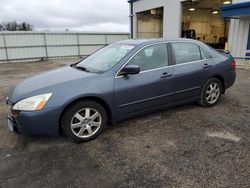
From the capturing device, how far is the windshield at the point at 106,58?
3.82 meters

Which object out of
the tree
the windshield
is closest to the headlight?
the windshield

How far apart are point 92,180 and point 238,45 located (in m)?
11.2

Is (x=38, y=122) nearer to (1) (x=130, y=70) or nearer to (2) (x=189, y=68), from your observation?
(1) (x=130, y=70)

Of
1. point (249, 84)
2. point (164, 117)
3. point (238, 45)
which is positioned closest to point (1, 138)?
point (164, 117)

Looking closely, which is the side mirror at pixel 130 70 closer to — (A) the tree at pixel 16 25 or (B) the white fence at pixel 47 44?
(B) the white fence at pixel 47 44

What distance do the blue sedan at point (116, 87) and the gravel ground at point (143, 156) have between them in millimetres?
288

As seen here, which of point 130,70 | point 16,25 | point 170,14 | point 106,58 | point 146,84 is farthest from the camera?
point 16,25

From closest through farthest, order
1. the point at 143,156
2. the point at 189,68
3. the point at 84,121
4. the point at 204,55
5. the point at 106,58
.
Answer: the point at 143,156, the point at 84,121, the point at 106,58, the point at 189,68, the point at 204,55

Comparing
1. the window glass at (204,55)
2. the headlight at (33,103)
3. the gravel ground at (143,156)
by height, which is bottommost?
the gravel ground at (143,156)

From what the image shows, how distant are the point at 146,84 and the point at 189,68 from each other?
1066 millimetres

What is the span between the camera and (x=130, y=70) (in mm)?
3527

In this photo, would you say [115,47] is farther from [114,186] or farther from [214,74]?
[114,186]

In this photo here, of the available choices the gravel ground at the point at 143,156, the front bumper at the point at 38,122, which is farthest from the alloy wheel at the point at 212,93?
the front bumper at the point at 38,122

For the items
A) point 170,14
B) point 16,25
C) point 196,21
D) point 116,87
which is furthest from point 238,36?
point 16,25
